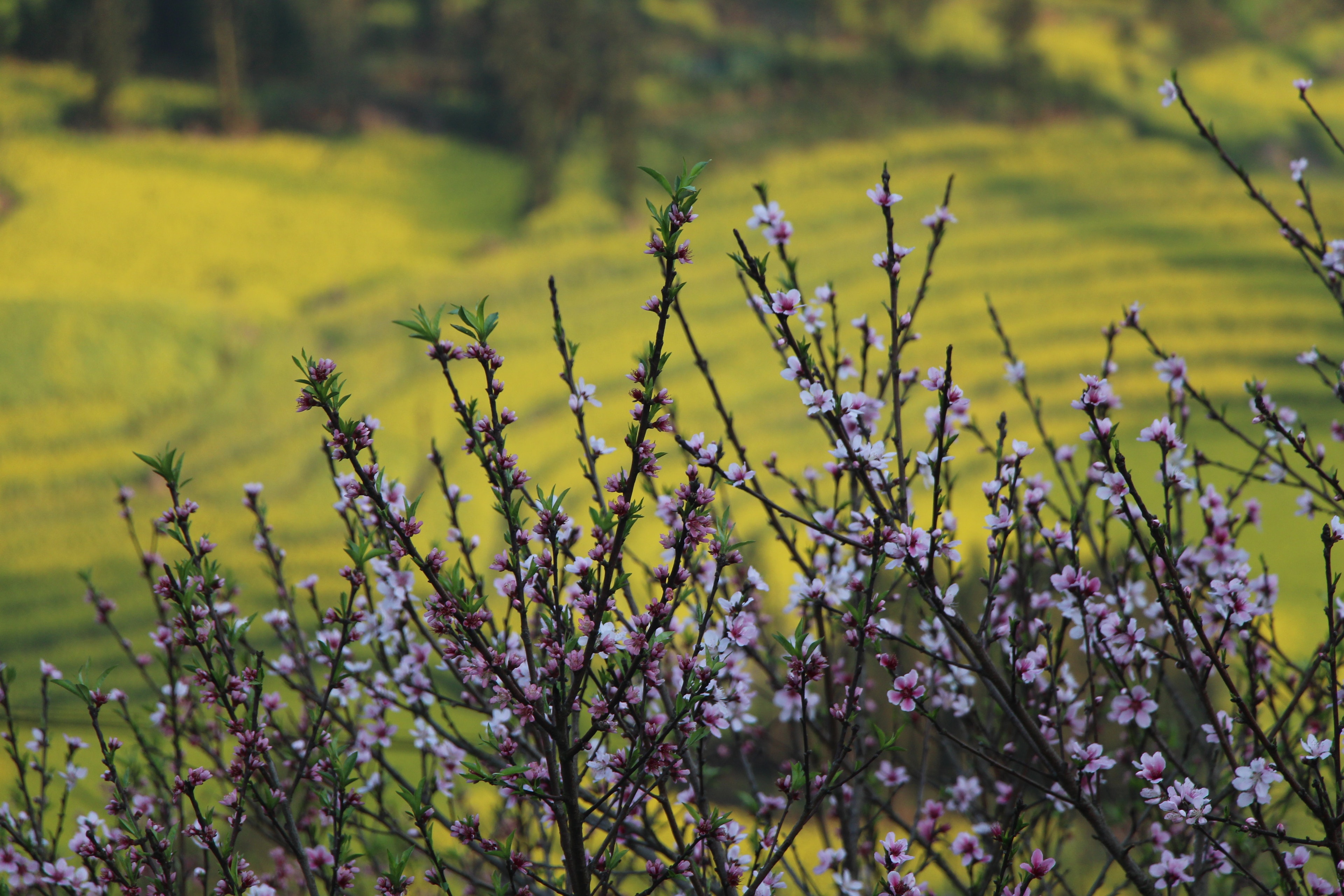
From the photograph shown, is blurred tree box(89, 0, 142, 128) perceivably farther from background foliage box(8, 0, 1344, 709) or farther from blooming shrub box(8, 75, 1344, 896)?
blooming shrub box(8, 75, 1344, 896)

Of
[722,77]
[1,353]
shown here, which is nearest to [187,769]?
[1,353]

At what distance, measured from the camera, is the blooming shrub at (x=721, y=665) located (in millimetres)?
1140

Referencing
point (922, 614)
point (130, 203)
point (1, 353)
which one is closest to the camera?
point (922, 614)

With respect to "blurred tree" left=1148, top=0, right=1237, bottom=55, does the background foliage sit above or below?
below

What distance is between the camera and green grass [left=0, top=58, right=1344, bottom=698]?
4828 mm

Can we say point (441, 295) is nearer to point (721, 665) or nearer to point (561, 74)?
point (561, 74)

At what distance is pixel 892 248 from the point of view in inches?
55.5

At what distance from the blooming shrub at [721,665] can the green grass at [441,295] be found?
2.97 m

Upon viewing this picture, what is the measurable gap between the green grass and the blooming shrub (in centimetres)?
297

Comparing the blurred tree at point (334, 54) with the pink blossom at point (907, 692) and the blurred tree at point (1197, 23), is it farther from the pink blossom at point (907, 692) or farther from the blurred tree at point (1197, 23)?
the blurred tree at point (1197, 23)

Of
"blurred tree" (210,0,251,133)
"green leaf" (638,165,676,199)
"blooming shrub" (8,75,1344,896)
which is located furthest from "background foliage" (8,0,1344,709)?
"green leaf" (638,165,676,199)

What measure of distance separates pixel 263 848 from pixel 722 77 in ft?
19.8

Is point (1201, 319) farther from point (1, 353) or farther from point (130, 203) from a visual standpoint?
point (1, 353)

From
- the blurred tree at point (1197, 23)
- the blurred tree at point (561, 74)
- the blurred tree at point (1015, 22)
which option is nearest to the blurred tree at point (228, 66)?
the blurred tree at point (561, 74)
